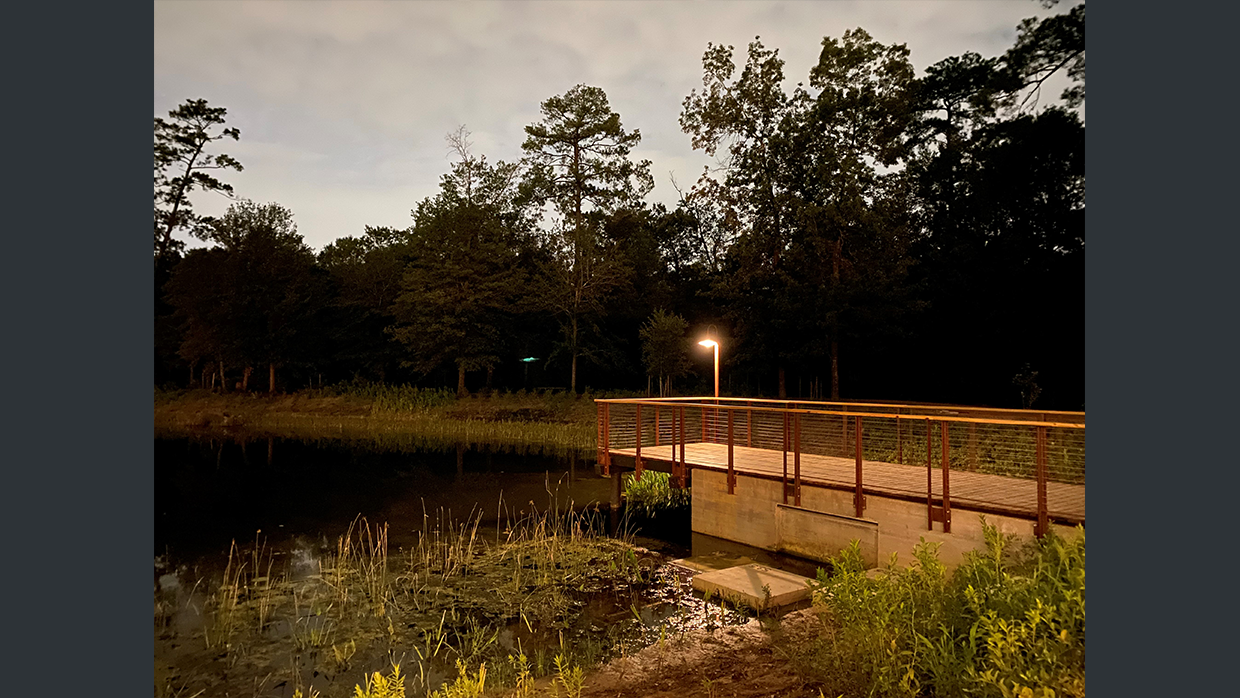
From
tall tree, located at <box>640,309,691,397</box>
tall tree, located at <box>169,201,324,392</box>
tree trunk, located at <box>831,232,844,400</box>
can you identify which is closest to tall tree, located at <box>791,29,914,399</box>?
tree trunk, located at <box>831,232,844,400</box>

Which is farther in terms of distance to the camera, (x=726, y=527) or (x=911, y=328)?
(x=911, y=328)

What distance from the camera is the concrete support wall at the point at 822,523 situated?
823 cm

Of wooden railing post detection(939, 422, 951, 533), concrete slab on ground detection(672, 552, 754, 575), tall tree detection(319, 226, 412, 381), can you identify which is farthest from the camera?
tall tree detection(319, 226, 412, 381)

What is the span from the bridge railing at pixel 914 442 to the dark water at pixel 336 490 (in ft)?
8.20

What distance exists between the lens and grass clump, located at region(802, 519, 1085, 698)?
14.7 ft

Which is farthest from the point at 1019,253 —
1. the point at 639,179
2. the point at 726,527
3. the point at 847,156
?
the point at 726,527

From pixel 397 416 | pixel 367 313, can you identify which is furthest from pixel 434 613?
pixel 367 313

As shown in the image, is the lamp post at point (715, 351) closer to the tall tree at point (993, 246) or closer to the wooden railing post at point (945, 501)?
the wooden railing post at point (945, 501)

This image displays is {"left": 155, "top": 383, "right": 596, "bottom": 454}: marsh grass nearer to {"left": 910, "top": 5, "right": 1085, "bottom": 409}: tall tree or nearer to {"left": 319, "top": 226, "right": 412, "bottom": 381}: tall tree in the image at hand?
{"left": 319, "top": 226, "right": 412, "bottom": 381}: tall tree

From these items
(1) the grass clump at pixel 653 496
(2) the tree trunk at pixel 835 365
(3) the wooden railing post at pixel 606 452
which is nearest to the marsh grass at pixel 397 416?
(1) the grass clump at pixel 653 496

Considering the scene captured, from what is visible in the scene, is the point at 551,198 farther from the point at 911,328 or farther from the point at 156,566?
the point at 156,566

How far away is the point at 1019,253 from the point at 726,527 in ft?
65.3

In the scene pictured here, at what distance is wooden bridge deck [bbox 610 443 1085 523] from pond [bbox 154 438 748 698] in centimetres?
143

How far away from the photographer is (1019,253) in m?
25.8
